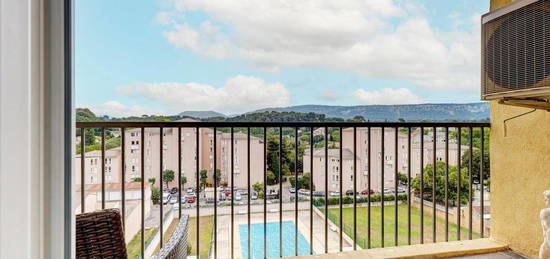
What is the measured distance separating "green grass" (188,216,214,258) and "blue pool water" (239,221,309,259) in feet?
0.72

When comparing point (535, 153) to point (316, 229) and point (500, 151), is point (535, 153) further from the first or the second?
point (316, 229)

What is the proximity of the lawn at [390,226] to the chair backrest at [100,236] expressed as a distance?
1521 millimetres

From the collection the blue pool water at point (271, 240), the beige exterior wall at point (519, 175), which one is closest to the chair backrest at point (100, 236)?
the blue pool water at point (271, 240)

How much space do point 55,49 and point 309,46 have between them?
8.70 ft

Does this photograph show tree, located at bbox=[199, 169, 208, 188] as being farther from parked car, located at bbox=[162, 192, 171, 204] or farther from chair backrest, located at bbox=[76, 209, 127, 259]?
chair backrest, located at bbox=[76, 209, 127, 259]

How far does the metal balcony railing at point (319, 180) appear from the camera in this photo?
2002mm

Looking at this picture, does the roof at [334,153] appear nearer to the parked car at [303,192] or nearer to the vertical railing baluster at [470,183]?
the parked car at [303,192]

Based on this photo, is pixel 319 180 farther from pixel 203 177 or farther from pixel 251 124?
pixel 203 177

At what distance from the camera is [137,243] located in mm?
1965

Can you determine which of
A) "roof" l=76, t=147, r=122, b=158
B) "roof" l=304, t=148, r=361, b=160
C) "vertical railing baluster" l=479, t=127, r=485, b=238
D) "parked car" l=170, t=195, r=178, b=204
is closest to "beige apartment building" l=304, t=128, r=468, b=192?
"roof" l=304, t=148, r=361, b=160

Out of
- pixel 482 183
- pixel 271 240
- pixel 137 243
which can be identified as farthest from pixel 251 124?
pixel 482 183

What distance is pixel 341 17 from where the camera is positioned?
3041 millimetres

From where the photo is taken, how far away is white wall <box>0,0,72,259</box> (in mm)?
611

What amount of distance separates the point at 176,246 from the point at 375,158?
5.79 feet
